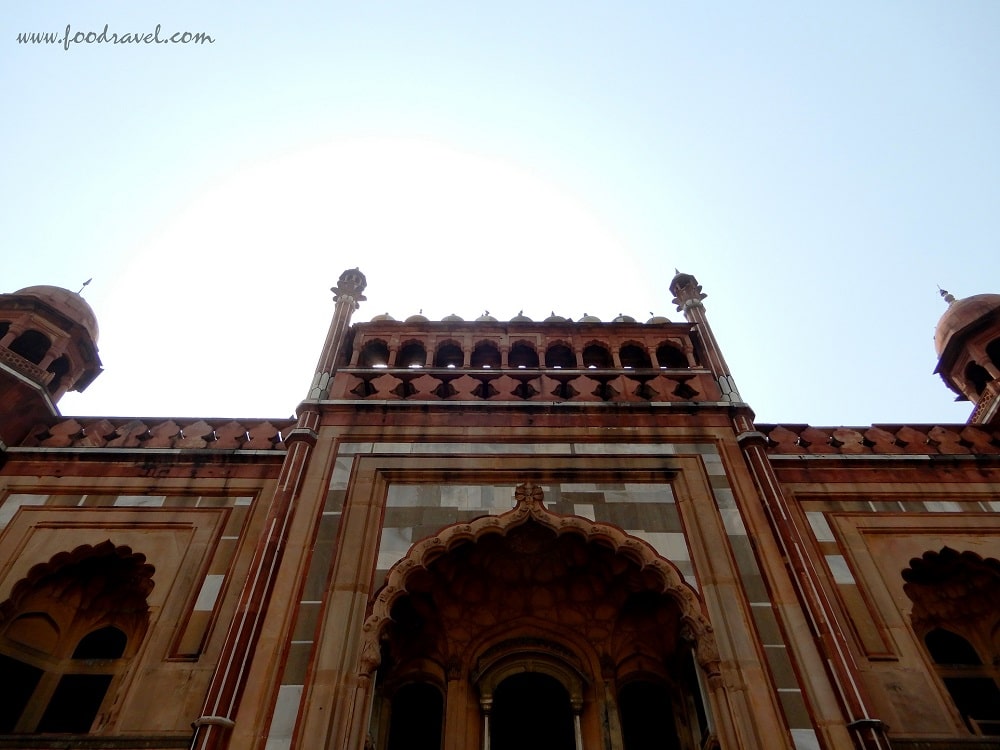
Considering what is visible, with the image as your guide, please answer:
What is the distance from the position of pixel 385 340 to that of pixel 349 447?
117 inches

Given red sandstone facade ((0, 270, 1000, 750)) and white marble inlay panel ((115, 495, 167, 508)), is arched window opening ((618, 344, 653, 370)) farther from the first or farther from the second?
white marble inlay panel ((115, 495, 167, 508))

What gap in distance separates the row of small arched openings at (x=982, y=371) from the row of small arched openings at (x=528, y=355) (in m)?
5.81

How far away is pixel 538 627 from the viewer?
31.6 ft

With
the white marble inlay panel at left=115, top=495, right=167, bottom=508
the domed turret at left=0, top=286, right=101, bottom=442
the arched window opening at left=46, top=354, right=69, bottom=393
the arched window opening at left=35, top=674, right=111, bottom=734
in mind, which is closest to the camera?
the arched window opening at left=35, top=674, right=111, bottom=734

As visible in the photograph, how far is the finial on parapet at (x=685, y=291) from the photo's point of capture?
13836 mm

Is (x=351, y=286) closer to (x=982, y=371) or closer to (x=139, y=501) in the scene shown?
(x=139, y=501)

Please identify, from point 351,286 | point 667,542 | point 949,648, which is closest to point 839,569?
point 949,648

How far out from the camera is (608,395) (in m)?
11.6

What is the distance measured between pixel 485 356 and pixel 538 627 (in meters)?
5.13

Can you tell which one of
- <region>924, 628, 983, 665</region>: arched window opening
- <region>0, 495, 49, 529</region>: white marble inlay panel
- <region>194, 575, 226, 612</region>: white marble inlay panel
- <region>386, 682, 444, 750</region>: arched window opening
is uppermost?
<region>0, 495, 49, 529</region>: white marble inlay panel

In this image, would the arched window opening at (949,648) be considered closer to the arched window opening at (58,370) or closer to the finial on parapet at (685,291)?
the finial on parapet at (685,291)

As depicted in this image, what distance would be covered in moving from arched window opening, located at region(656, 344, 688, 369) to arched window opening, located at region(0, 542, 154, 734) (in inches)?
334

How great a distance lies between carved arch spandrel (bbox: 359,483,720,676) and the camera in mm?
7902

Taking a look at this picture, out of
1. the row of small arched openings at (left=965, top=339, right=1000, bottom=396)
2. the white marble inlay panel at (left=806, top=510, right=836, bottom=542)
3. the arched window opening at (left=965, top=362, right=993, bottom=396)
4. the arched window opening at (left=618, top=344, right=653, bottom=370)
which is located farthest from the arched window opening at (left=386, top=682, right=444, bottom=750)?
the arched window opening at (left=965, top=362, right=993, bottom=396)
